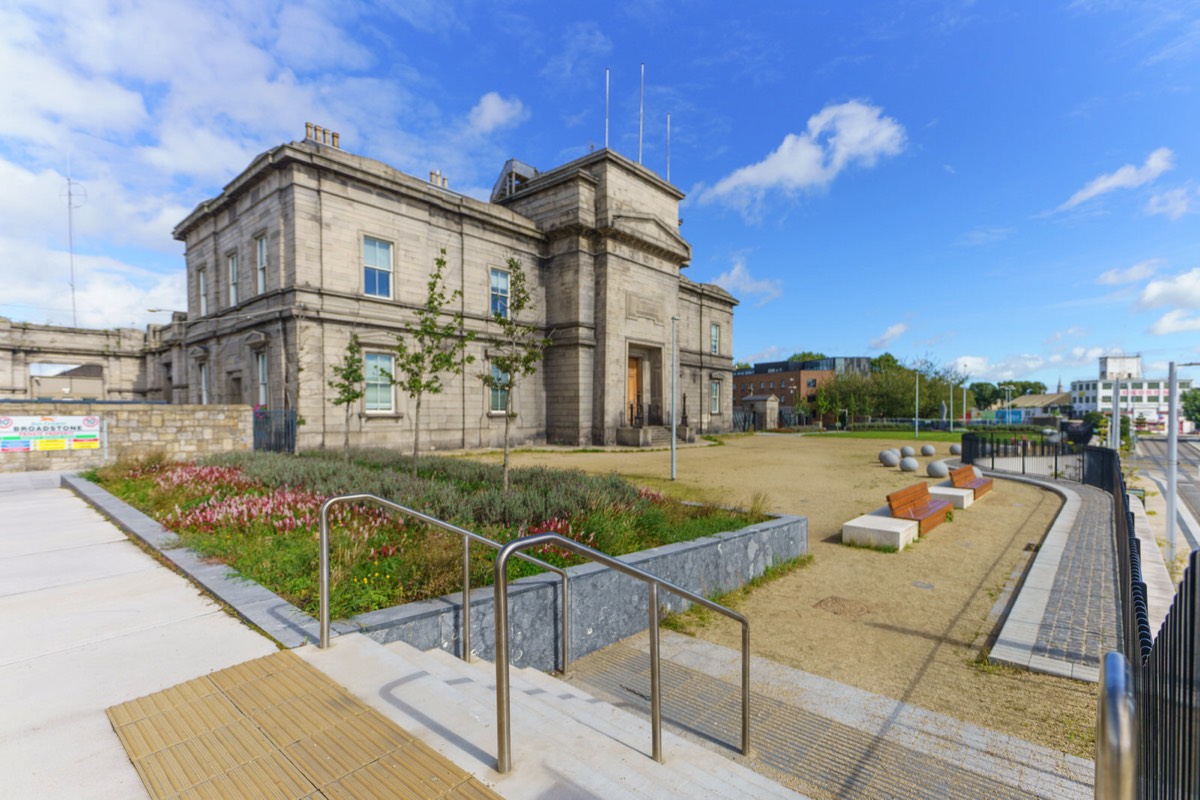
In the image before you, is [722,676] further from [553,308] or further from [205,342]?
[205,342]

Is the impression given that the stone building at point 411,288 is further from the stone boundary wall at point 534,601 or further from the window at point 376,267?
the stone boundary wall at point 534,601

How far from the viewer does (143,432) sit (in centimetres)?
1459

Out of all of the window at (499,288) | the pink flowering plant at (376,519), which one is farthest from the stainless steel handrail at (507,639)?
the window at (499,288)

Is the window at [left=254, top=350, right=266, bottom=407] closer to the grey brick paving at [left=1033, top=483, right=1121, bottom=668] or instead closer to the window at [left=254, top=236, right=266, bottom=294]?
the window at [left=254, top=236, right=266, bottom=294]

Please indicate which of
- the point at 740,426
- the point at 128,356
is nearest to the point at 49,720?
the point at 128,356

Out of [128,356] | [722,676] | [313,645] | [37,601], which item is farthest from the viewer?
[128,356]

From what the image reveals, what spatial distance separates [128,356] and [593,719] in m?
46.8

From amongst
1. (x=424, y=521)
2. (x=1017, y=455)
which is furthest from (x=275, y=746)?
(x=1017, y=455)

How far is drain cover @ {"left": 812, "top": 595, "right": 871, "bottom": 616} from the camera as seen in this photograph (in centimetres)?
662

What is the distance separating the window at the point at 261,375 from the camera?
21.4 m

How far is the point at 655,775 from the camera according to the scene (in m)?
2.61

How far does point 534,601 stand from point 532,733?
2101mm

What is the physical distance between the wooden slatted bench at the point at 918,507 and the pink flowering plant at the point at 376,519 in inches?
142

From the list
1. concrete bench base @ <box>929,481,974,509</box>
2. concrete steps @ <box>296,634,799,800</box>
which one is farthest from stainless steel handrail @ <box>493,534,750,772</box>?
concrete bench base @ <box>929,481,974,509</box>
